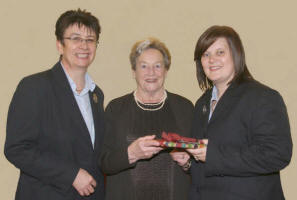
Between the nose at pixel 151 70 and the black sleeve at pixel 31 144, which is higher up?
the nose at pixel 151 70

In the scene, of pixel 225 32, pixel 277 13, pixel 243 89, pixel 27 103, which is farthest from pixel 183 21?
pixel 27 103

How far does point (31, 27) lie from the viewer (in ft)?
12.3

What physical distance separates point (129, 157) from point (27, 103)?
890mm

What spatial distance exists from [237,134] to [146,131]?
97 cm

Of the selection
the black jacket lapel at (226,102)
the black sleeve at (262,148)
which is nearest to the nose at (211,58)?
the black jacket lapel at (226,102)

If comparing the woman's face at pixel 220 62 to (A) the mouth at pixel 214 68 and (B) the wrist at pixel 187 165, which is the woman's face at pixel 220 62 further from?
(B) the wrist at pixel 187 165

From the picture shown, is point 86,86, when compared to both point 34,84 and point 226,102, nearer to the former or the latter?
point 34,84

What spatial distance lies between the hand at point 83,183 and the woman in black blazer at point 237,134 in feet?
2.59

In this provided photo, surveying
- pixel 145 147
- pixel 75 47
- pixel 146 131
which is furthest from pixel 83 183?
pixel 75 47

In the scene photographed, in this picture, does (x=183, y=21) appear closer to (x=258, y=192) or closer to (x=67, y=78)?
(x=67, y=78)

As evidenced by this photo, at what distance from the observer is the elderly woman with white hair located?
2689mm

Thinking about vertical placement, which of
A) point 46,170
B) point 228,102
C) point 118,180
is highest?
point 228,102

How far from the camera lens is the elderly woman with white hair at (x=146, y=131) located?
2689 millimetres

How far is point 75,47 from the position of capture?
255 centimetres
